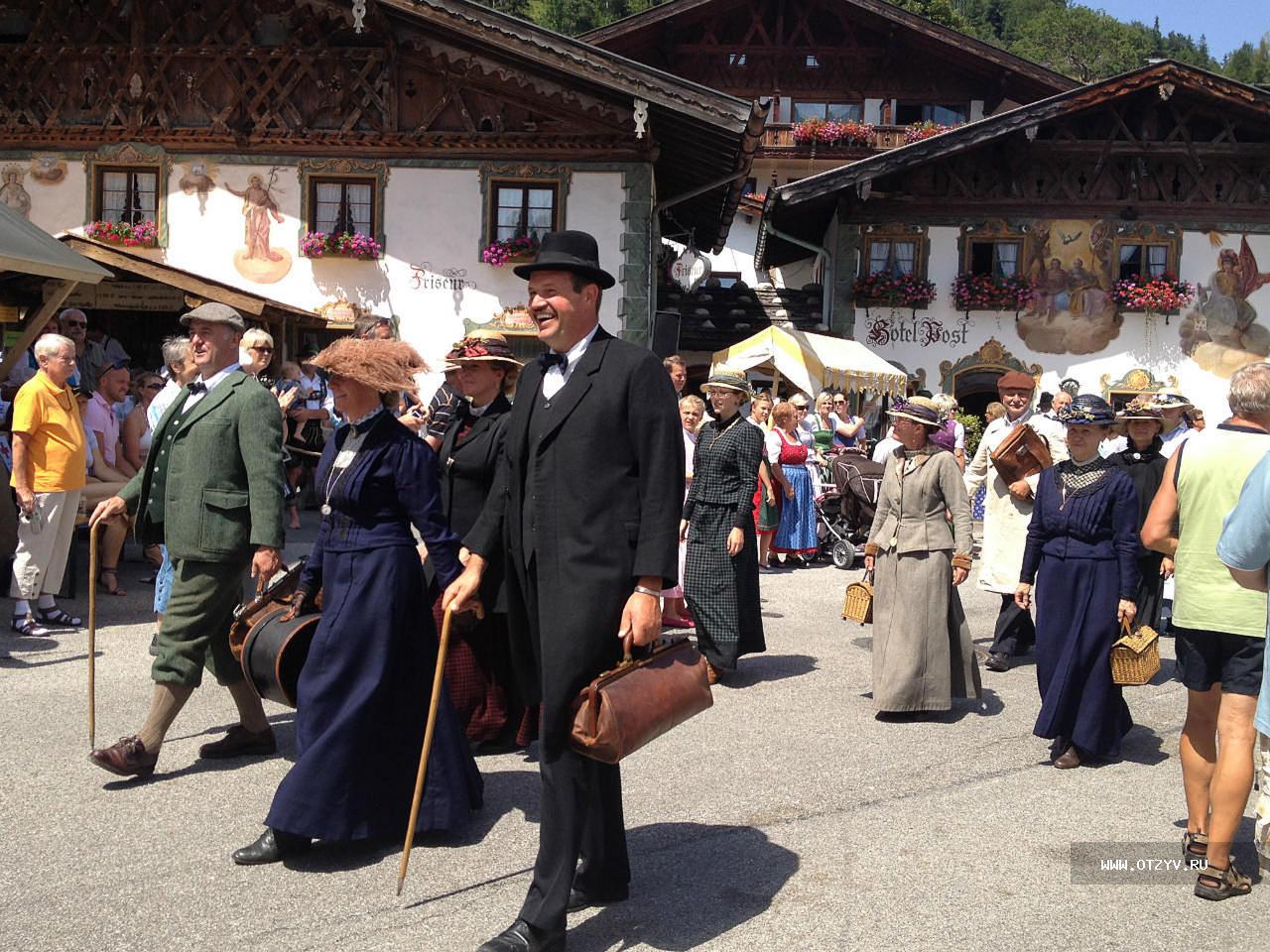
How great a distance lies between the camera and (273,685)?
16.7ft

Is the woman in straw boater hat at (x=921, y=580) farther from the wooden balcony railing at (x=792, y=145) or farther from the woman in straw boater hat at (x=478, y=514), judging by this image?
the wooden balcony railing at (x=792, y=145)

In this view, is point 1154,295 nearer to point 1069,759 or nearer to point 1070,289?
point 1070,289

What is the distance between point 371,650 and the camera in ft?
15.8

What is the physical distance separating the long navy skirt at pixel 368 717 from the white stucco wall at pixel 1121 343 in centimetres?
2022

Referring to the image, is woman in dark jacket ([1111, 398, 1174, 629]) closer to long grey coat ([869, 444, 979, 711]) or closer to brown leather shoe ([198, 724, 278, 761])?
long grey coat ([869, 444, 979, 711])

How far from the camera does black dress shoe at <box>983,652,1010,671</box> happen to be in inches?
353

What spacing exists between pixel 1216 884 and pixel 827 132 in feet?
99.0

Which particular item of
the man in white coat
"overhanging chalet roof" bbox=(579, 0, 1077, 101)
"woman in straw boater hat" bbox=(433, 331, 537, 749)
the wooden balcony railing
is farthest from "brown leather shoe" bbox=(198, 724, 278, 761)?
the wooden balcony railing

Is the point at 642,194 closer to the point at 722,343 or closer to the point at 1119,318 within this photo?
the point at 722,343

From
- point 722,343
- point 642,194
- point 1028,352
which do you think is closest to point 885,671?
point 642,194

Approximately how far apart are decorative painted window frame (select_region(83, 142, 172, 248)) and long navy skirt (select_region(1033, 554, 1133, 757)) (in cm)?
1692

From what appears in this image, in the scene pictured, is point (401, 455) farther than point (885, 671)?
No

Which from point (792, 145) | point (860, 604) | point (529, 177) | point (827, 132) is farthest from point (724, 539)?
point (792, 145)

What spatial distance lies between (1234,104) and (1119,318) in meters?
4.21
